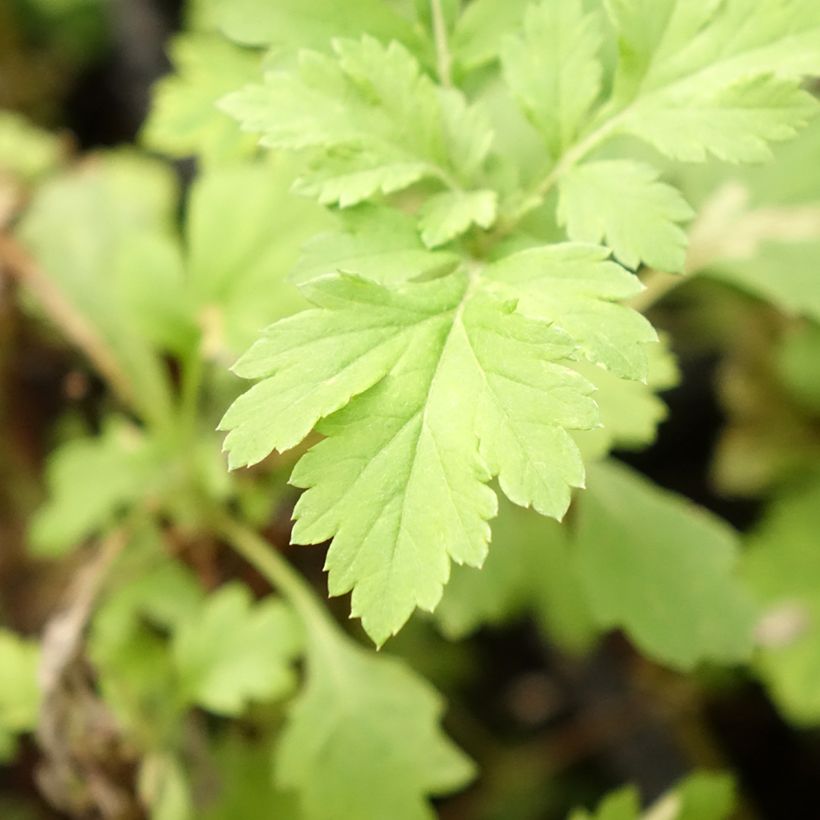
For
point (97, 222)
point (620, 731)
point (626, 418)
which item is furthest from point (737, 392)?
point (97, 222)

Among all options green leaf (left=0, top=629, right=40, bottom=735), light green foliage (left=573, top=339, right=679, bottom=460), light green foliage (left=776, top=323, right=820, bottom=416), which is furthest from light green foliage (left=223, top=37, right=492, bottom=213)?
light green foliage (left=776, top=323, right=820, bottom=416)

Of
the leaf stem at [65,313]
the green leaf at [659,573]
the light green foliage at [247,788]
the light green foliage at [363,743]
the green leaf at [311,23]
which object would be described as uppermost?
the green leaf at [311,23]

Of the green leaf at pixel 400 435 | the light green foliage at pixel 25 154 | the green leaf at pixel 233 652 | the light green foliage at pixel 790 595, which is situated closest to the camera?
the green leaf at pixel 400 435

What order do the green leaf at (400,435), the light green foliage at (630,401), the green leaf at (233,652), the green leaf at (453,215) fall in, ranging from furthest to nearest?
1. the green leaf at (233,652)
2. the light green foliage at (630,401)
3. the green leaf at (453,215)
4. the green leaf at (400,435)

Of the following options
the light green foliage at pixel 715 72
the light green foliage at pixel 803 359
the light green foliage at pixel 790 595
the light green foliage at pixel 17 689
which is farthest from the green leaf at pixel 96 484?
the light green foliage at pixel 803 359

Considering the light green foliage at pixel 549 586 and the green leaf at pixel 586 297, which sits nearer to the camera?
the green leaf at pixel 586 297

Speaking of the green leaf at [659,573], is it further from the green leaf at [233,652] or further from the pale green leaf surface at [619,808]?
the green leaf at [233,652]

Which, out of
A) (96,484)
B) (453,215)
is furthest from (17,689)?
(453,215)
